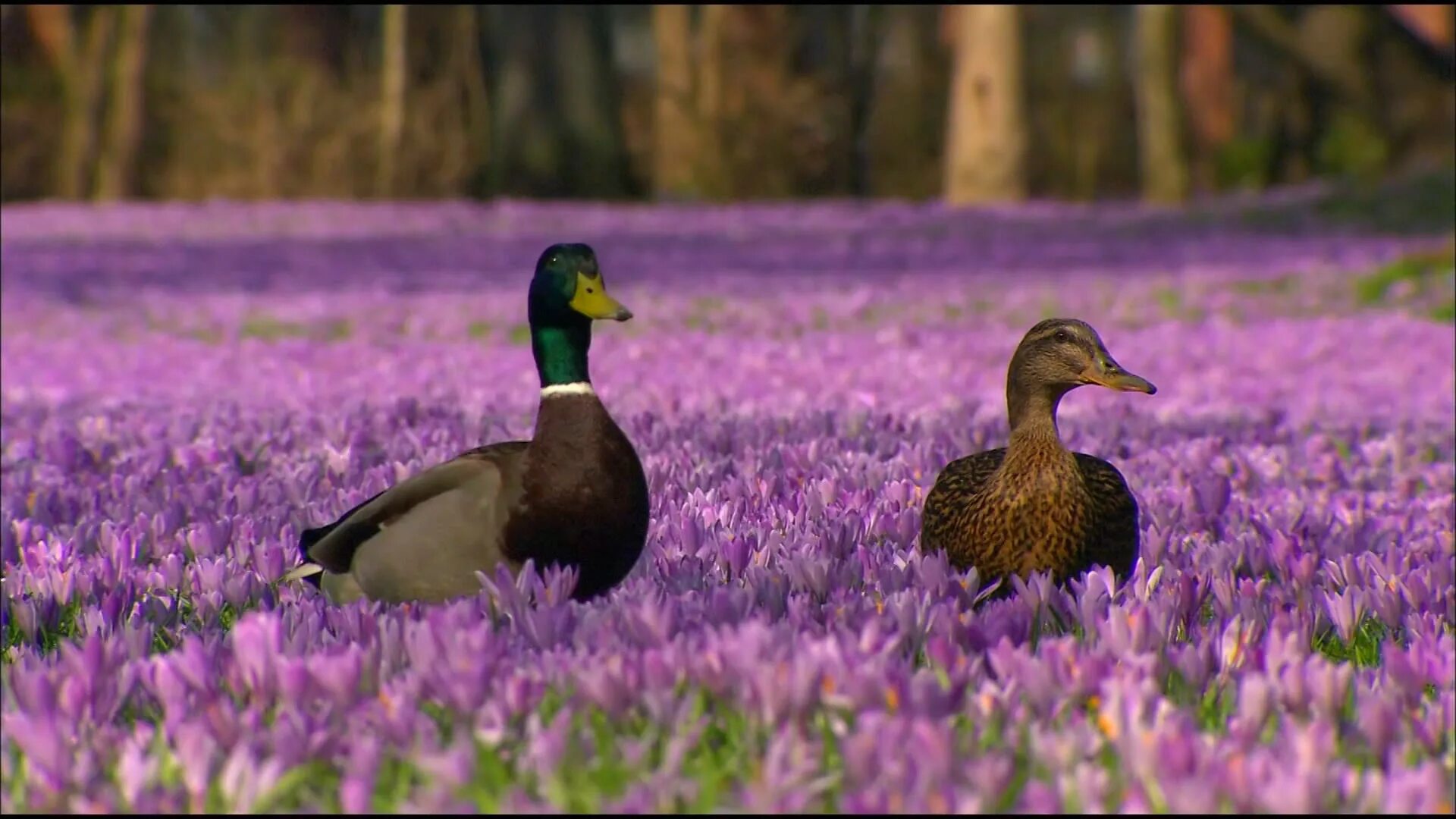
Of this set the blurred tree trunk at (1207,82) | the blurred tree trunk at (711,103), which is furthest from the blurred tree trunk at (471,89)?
the blurred tree trunk at (1207,82)

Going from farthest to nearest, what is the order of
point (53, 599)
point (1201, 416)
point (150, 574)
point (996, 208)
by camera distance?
point (996, 208), point (1201, 416), point (150, 574), point (53, 599)

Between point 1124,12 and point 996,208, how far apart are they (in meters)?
23.7

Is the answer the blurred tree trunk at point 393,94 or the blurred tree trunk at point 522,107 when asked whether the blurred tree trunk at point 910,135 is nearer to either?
the blurred tree trunk at point 393,94

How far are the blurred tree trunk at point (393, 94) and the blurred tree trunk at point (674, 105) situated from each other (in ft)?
15.2

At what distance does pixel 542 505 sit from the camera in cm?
471

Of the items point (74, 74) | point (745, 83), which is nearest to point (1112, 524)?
point (745, 83)

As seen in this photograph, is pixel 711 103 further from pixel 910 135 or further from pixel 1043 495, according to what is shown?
pixel 1043 495

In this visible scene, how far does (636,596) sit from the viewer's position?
473 cm

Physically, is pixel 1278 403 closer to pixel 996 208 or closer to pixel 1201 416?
pixel 1201 416

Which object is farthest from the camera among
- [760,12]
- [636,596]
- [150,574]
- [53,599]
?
[760,12]

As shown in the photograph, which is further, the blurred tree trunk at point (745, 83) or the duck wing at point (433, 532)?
the blurred tree trunk at point (745, 83)

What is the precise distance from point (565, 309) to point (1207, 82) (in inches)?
1389

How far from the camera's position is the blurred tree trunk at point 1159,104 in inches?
1182

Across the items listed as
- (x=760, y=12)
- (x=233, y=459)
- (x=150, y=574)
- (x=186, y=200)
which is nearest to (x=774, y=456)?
(x=233, y=459)
